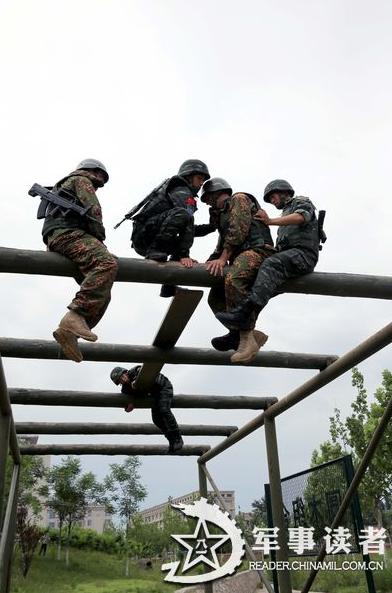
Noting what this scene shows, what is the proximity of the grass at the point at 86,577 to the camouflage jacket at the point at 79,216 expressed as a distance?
17.2m

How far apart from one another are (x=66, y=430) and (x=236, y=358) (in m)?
4.39

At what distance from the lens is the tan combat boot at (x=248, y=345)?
414cm

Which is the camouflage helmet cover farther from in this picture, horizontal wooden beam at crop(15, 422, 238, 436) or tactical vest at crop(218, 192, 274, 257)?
horizontal wooden beam at crop(15, 422, 238, 436)

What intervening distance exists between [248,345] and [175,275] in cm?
87

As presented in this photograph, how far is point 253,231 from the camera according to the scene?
14.9 ft

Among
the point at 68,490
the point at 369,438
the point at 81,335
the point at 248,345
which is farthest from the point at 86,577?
the point at 81,335

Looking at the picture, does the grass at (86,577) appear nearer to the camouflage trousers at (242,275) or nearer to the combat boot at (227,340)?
the combat boot at (227,340)

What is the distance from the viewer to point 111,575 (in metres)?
26.3

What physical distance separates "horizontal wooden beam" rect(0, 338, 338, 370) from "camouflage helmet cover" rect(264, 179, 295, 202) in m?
1.69

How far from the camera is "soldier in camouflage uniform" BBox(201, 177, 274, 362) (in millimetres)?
4164

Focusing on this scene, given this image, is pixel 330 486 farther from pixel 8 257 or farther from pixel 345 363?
pixel 8 257

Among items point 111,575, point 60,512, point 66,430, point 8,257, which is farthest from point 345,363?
point 60,512

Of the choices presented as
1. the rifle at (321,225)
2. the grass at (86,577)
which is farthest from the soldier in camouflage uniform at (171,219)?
the grass at (86,577)

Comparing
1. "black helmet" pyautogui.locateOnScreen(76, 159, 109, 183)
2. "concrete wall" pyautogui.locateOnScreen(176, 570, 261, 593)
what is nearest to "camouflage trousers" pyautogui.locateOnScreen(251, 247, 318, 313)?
"black helmet" pyautogui.locateOnScreen(76, 159, 109, 183)
